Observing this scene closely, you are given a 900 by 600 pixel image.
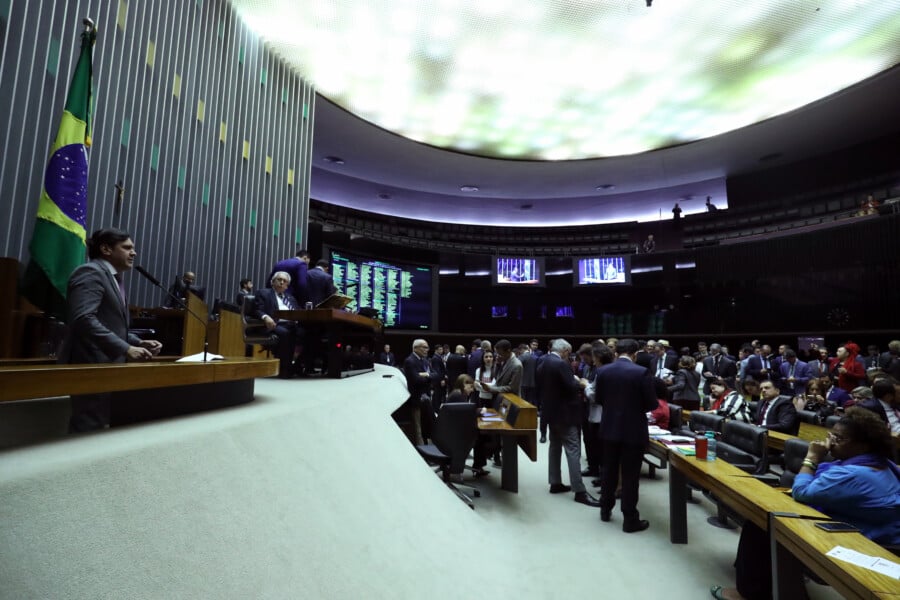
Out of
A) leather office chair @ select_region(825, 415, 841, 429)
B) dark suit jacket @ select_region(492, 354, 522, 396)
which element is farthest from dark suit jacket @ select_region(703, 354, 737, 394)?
dark suit jacket @ select_region(492, 354, 522, 396)

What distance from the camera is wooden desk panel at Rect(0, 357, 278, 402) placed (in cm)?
108

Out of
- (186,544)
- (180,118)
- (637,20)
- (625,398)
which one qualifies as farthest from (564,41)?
(186,544)

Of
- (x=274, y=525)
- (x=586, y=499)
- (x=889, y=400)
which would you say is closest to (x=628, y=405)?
(x=586, y=499)

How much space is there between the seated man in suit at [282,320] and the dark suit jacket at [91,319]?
1947 millimetres

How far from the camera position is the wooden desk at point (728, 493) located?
226cm

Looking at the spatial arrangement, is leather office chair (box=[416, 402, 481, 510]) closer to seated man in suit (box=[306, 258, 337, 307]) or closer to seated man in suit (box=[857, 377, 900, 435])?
seated man in suit (box=[306, 258, 337, 307])

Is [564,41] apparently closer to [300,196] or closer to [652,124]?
[652,124]

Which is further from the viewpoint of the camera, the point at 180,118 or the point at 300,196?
the point at 300,196

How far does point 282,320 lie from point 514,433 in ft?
7.29

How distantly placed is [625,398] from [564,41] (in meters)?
6.20

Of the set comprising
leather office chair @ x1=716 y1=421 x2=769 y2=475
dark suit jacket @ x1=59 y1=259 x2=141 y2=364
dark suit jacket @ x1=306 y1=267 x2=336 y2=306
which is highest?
dark suit jacket @ x1=306 y1=267 x2=336 y2=306

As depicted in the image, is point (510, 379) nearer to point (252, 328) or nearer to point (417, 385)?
point (417, 385)

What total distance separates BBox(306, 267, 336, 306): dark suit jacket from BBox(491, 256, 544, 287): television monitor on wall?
872cm

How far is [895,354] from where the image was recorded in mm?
6422
